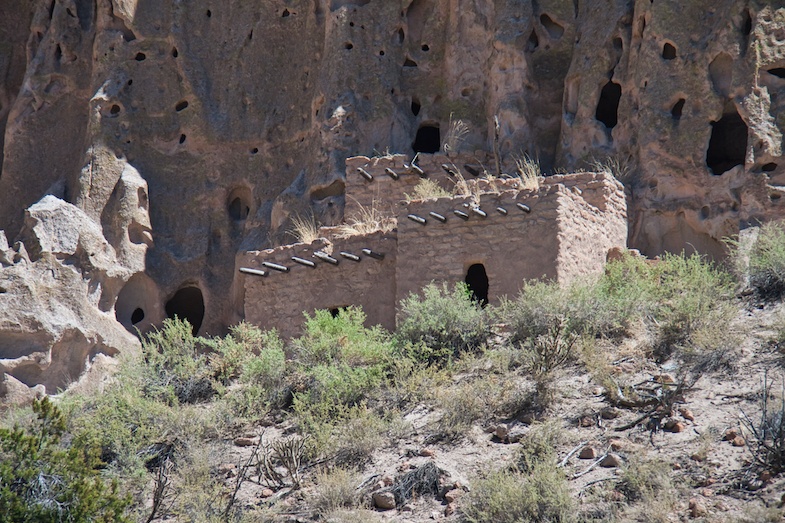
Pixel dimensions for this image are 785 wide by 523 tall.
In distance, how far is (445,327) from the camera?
578 inches

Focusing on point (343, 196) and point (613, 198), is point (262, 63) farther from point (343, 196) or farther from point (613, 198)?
point (613, 198)

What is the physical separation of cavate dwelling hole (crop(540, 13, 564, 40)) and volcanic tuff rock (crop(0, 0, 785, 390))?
40 millimetres

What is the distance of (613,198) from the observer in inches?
688

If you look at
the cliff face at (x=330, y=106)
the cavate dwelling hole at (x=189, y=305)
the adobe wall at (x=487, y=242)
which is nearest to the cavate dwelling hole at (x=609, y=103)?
the cliff face at (x=330, y=106)

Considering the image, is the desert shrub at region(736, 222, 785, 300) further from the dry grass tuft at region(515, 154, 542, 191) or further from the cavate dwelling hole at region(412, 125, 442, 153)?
the cavate dwelling hole at region(412, 125, 442, 153)

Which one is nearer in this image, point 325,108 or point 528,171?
point 528,171

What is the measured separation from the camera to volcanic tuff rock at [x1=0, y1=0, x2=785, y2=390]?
1852 centimetres

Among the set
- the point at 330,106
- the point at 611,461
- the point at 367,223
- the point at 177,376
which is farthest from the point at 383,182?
the point at 611,461

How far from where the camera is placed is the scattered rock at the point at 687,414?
11.5m

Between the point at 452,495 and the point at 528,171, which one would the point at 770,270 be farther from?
the point at 528,171

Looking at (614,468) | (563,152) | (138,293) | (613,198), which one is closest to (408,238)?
(613,198)

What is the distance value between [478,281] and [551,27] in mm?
6701

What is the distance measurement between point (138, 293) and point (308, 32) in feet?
20.8

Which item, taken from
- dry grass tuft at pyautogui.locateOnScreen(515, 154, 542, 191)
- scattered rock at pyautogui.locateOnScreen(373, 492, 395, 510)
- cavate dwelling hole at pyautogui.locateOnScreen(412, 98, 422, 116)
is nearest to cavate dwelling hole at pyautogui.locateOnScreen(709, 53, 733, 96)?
dry grass tuft at pyautogui.locateOnScreen(515, 154, 542, 191)
